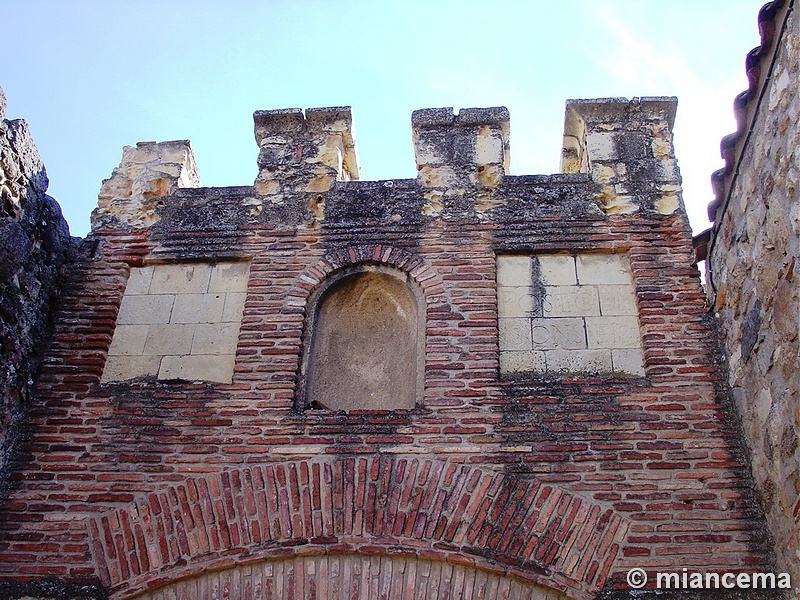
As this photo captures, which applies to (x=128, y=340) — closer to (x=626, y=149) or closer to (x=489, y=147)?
(x=489, y=147)

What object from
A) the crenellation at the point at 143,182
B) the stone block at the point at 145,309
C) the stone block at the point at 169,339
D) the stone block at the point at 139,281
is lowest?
the stone block at the point at 169,339

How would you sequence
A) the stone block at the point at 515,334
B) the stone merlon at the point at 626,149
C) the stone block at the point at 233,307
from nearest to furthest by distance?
the stone block at the point at 515,334 → the stone block at the point at 233,307 → the stone merlon at the point at 626,149

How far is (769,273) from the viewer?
4.64 m

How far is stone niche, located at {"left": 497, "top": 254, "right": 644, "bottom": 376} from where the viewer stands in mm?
5422

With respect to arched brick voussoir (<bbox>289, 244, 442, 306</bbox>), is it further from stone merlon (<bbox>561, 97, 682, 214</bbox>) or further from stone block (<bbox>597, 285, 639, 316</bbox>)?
stone merlon (<bbox>561, 97, 682, 214</bbox>)

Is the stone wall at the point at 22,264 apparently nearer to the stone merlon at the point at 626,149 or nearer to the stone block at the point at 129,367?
the stone block at the point at 129,367

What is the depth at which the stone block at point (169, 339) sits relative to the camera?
568 cm

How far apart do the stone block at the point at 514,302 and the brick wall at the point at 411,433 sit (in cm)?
8

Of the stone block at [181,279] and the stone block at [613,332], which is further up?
the stone block at [181,279]

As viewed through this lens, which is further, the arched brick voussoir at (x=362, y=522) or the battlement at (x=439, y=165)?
the battlement at (x=439, y=165)

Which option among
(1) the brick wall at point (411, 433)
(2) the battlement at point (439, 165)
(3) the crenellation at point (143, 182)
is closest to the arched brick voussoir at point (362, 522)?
(1) the brick wall at point (411, 433)

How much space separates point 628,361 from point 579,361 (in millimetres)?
300

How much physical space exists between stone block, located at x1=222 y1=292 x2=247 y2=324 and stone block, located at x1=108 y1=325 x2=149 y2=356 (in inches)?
21.0

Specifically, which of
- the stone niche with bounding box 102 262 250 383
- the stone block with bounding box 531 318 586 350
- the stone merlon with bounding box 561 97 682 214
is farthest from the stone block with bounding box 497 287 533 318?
the stone niche with bounding box 102 262 250 383
